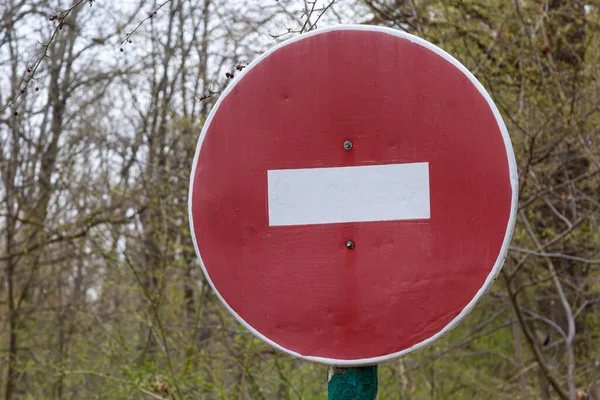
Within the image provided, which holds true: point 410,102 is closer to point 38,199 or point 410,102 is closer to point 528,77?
point 528,77

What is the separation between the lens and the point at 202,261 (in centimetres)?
188

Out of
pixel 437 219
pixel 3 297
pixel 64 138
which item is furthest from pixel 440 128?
pixel 64 138

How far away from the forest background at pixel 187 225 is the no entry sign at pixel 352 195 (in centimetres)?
128

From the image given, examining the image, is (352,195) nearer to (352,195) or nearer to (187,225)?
(352,195)

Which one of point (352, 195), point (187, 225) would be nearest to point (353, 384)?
point (352, 195)

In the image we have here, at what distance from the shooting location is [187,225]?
7121 mm

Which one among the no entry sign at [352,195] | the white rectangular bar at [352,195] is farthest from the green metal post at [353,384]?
the white rectangular bar at [352,195]

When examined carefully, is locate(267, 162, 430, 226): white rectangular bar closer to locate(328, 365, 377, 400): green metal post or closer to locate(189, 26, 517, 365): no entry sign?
locate(189, 26, 517, 365): no entry sign

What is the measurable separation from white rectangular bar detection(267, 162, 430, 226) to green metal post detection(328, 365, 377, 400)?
326 millimetres

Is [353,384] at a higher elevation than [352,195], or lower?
lower

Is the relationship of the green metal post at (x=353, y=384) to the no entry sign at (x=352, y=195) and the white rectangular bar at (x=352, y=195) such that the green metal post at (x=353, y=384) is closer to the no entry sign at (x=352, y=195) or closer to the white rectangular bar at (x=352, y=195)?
the no entry sign at (x=352, y=195)

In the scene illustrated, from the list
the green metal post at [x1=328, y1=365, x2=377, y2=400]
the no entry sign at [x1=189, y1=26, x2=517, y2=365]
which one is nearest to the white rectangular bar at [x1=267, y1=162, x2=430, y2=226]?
the no entry sign at [x1=189, y1=26, x2=517, y2=365]

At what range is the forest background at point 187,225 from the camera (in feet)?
18.1

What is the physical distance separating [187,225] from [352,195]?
17.8 feet
